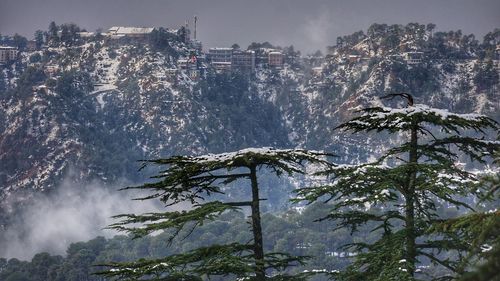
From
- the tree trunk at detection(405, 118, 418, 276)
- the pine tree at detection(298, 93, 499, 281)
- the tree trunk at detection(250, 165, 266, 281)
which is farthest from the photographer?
the tree trunk at detection(405, 118, 418, 276)

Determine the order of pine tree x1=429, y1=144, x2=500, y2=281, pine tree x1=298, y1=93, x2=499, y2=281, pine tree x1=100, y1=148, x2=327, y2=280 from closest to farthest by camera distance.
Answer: pine tree x1=429, y1=144, x2=500, y2=281 < pine tree x1=100, y1=148, x2=327, y2=280 < pine tree x1=298, y1=93, x2=499, y2=281

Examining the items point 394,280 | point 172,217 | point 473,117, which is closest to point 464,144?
point 473,117

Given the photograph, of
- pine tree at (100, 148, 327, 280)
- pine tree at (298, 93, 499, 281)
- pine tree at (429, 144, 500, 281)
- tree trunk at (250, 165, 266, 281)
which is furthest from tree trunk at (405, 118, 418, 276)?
tree trunk at (250, 165, 266, 281)

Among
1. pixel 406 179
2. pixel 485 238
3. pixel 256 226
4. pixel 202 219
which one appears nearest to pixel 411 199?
pixel 406 179

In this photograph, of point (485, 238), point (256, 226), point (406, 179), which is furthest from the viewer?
point (406, 179)

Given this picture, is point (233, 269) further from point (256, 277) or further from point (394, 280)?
point (394, 280)

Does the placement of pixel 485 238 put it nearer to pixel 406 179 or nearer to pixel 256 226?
pixel 256 226

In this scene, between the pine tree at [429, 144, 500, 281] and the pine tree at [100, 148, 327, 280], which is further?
the pine tree at [100, 148, 327, 280]

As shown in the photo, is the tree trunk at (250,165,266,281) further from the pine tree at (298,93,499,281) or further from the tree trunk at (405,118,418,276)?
the tree trunk at (405,118,418,276)

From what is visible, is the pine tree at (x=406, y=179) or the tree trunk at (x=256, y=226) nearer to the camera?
the tree trunk at (x=256, y=226)

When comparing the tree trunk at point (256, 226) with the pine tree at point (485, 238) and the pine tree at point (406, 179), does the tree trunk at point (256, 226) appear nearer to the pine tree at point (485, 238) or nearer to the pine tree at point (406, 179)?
the pine tree at point (406, 179)

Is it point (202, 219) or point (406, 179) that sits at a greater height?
point (406, 179)

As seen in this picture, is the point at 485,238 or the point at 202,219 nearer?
the point at 485,238

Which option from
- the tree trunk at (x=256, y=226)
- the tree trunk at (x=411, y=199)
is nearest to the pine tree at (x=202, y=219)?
the tree trunk at (x=256, y=226)
